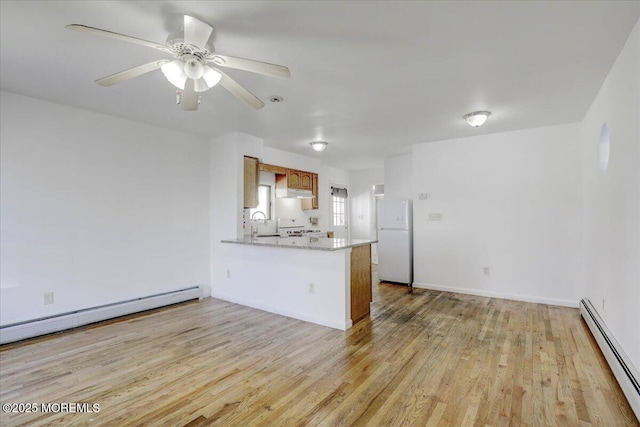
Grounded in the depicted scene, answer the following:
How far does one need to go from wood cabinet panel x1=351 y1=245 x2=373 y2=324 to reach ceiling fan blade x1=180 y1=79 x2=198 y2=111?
7.26 ft

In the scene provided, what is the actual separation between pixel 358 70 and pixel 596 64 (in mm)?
1906

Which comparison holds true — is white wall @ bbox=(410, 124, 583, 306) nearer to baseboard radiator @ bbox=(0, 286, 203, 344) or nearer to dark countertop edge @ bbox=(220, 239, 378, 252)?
dark countertop edge @ bbox=(220, 239, 378, 252)

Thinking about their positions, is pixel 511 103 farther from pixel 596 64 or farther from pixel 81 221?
pixel 81 221

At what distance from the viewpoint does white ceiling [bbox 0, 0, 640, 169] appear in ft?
5.98

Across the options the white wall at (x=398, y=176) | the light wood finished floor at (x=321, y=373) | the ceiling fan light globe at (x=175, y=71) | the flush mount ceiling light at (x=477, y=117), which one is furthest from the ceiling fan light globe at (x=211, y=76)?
the white wall at (x=398, y=176)

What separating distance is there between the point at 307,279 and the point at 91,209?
2677 millimetres

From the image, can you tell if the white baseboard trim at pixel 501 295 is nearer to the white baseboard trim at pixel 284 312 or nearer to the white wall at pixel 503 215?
the white wall at pixel 503 215

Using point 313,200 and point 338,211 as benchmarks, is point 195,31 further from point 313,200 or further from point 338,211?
point 338,211

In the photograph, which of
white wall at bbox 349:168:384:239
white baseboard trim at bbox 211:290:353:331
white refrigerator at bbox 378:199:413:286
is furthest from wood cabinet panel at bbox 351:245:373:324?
white wall at bbox 349:168:384:239

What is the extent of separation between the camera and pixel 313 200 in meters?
6.90

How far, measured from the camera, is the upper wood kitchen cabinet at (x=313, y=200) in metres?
6.71

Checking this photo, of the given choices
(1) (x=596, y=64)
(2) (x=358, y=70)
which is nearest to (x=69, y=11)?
(2) (x=358, y=70)

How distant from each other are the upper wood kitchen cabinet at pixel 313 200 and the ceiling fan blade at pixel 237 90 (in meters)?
4.33

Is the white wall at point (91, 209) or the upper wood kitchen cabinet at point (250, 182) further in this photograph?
the upper wood kitchen cabinet at point (250, 182)
